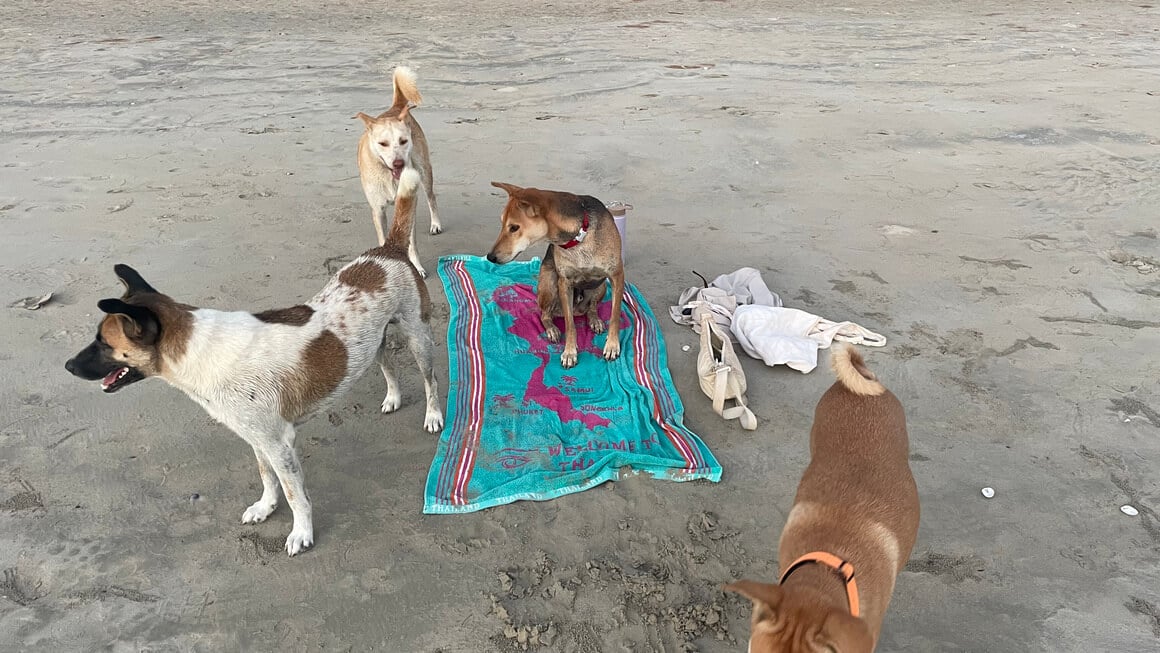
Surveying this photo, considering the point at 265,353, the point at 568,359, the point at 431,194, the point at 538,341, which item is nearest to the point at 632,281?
the point at 538,341

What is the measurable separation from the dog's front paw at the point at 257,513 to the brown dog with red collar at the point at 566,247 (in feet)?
7.02

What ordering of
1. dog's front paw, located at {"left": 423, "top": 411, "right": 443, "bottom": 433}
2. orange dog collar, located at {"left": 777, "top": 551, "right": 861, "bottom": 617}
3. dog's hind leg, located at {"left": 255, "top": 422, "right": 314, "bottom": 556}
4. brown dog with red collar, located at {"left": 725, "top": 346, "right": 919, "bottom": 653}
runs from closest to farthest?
brown dog with red collar, located at {"left": 725, "top": 346, "right": 919, "bottom": 653}, orange dog collar, located at {"left": 777, "top": 551, "right": 861, "bottom": 617}, dog's hind leg, located at {"left": 255, "top": 422, "right": 314, "bottom": 556}, dog's front paw, located at {"left": 423, "top": 411, "right": 443, "bottom": 433}

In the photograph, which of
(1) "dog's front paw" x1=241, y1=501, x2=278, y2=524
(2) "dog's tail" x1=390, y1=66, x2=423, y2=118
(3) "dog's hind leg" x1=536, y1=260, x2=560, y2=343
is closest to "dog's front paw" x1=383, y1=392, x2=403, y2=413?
(1) "dog's front paw" x1=241, y1=501, x2=278, y2=524

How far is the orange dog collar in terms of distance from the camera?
7.21 ft

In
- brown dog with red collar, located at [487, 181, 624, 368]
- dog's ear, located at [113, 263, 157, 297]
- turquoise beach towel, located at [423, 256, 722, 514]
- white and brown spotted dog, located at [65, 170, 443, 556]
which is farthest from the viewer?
brown dog with red collar, located at [487, 181, 624, 368]

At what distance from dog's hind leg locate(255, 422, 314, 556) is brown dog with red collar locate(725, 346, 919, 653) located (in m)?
2.26

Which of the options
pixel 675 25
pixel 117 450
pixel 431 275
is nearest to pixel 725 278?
pixel 431 275

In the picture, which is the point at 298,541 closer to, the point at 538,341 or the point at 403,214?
the point at 403,214

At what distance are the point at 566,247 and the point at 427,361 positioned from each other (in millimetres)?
1317

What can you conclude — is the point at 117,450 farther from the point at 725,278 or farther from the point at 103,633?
the point at 725,278

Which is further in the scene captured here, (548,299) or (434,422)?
(548,299)

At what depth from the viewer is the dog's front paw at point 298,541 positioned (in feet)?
10.9

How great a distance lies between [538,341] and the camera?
5.19m

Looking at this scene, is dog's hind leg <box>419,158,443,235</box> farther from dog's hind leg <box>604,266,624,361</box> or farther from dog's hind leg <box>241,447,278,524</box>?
dog's hind leg <box>241,447,278,524</box>
